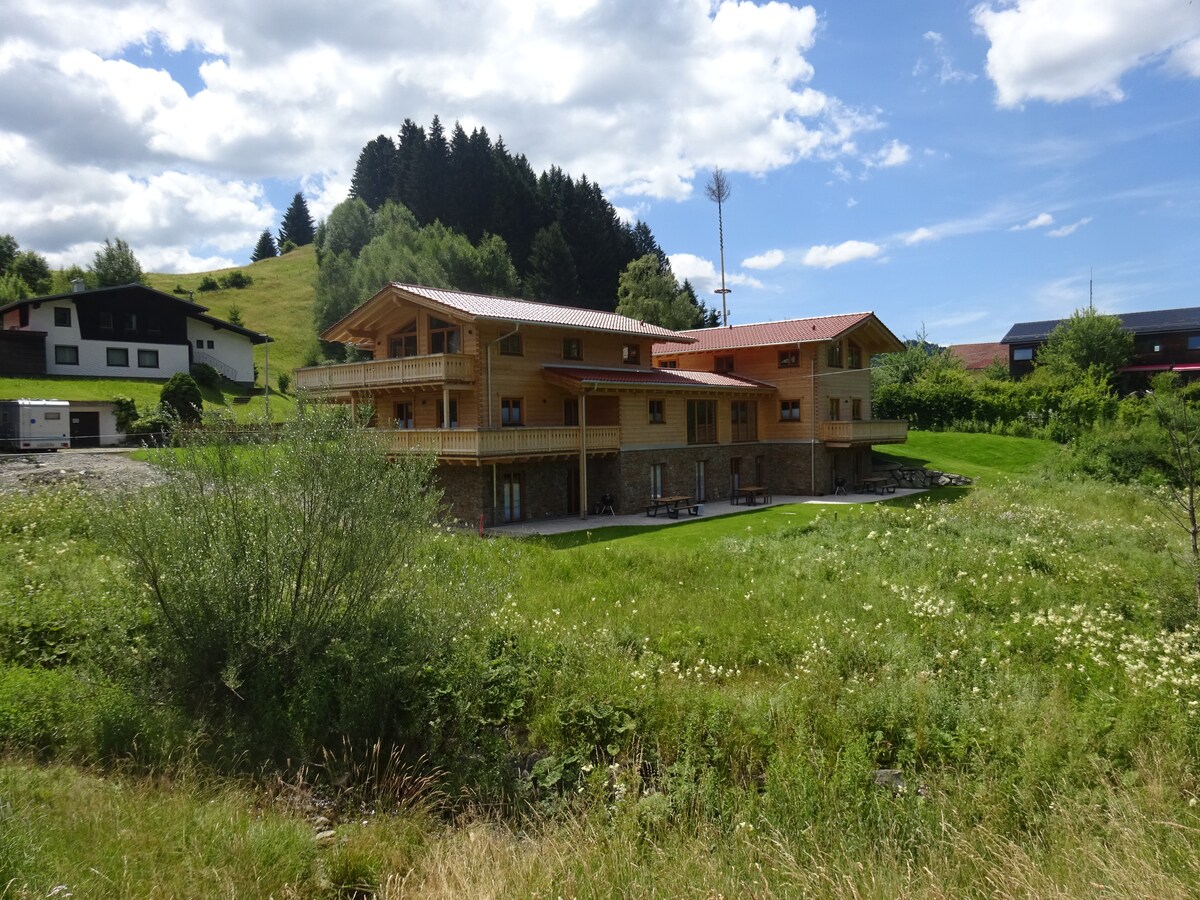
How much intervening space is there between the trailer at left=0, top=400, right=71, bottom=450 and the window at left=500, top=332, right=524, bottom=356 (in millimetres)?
24754

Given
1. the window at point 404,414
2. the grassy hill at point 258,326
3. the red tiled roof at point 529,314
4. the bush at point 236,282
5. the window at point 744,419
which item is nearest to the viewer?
the red tiled roof at point 529,314

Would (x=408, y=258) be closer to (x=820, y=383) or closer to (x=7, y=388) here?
(x=7, y=388)

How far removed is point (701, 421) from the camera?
33.3 meters

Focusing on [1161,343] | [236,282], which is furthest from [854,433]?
[236,282]

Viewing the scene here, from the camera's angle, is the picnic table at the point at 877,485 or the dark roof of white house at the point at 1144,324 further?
the dark roof of white house at the point at 1144,324

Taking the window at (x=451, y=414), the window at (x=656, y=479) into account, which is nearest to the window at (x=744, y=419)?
the window at (x=656, y=479)

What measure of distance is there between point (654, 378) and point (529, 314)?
5.93 metres

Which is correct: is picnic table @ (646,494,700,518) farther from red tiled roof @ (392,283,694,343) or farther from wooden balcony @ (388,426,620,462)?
red tiled roof @ (392,283,694,343)

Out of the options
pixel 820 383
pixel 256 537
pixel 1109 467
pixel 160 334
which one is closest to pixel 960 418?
pixel 1109 467

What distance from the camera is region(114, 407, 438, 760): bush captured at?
992 cm

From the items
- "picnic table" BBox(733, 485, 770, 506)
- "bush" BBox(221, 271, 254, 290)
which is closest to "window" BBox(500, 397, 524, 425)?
"picnic table" BBox(733, 485, 770, 506)

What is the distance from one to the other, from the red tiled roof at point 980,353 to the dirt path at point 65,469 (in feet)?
244

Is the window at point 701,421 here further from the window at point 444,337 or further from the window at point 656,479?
the window at point 444,337

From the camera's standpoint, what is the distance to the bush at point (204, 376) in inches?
1962
